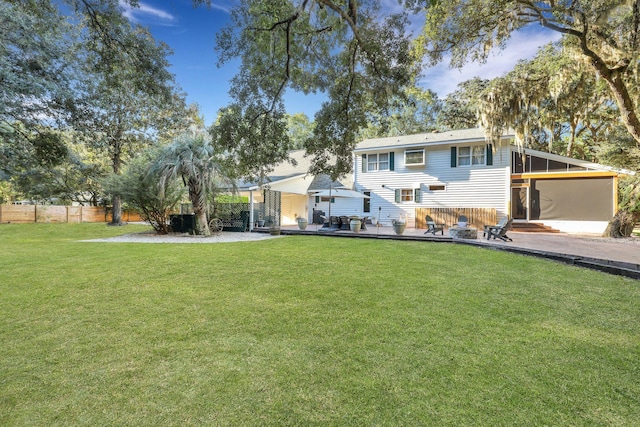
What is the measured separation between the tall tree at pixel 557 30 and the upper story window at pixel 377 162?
901cm

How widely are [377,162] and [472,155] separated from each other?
18.0ft

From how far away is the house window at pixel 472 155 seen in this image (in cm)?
1667

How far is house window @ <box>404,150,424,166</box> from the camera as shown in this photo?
1789 cm

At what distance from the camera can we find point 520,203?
1608cm

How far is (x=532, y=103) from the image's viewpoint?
39.1 ft

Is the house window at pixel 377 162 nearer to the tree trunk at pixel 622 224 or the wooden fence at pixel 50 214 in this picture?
the tree trunk at pixel 622 224

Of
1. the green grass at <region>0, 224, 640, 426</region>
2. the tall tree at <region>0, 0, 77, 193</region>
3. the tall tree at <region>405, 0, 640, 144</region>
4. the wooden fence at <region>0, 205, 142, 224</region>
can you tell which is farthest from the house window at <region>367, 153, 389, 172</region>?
the wooden fence at <region>0, 205, 142, 224</region>

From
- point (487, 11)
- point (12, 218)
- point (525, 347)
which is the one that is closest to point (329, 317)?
point (525, 347)

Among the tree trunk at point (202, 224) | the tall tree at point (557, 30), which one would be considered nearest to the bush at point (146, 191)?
the tree trunk at point (202, 224)

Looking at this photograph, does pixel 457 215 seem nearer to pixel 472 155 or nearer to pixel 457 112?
pixel 472 155

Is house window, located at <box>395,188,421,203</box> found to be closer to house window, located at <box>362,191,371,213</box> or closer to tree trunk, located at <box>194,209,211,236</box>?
house window, located at <box>362,191,371,213</box>

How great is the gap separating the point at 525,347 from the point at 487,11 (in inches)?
402

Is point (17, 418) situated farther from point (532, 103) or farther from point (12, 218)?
point (12, 218)

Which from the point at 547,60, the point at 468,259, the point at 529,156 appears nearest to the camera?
the point at 468,259
